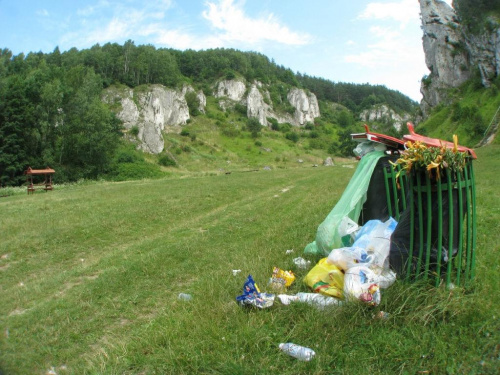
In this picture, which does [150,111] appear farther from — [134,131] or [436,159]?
[436,159]

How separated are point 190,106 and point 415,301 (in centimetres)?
10596

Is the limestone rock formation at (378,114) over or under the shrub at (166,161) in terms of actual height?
over

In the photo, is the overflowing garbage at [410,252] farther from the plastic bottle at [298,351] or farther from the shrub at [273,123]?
the shrub at [273,123]

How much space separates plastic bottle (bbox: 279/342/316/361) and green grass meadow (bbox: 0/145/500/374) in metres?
0.05

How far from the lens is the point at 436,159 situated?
347 centimetres

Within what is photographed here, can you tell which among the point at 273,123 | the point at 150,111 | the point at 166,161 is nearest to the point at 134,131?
the point at 166,161

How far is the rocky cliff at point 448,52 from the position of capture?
54.3 m

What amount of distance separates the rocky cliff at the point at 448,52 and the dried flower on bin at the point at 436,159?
6254cm

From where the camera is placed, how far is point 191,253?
8328 millimetres

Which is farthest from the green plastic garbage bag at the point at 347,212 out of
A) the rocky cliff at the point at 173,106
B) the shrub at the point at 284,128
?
the shrub at the point at 284,128

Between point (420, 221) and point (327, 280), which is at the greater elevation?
point (420, 221)

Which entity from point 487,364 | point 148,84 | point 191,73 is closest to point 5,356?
point 487,364

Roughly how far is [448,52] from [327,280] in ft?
263

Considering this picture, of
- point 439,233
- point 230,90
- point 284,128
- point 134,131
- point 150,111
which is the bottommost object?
point 439,233
